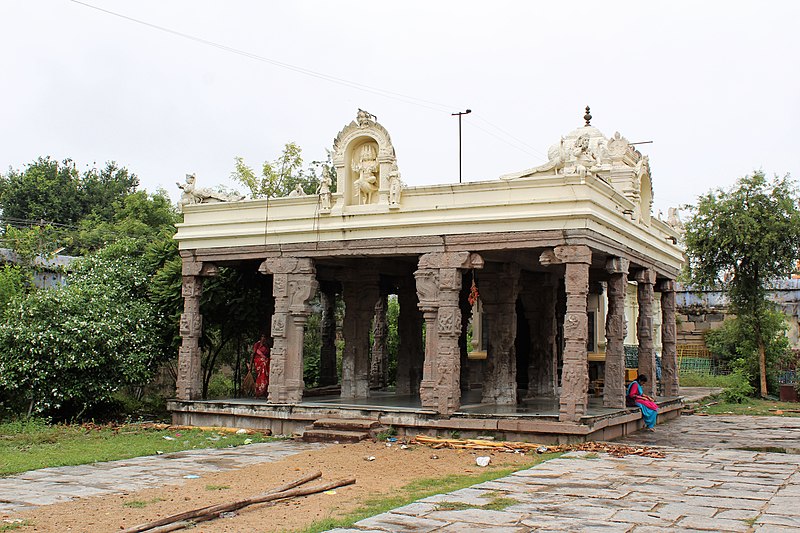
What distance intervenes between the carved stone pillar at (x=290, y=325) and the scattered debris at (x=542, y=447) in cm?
312

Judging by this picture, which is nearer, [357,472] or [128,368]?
[357,472]

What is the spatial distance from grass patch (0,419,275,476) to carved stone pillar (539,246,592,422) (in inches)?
207

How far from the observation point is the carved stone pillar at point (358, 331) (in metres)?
16.9

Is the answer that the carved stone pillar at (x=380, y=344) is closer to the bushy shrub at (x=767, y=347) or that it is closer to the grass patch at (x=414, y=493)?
the bushy shrub at (x=767, y=347)

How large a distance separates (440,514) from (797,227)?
725 inches

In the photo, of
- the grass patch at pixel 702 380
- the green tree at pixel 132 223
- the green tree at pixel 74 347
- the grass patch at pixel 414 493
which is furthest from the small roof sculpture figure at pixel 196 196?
the grass patch at pixel 702 380

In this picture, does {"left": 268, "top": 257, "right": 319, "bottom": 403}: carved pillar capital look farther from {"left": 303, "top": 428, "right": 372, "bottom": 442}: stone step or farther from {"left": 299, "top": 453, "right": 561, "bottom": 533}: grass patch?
{"left": 299, "top": 453, "right": 561, "bottom": 533}: grass patch

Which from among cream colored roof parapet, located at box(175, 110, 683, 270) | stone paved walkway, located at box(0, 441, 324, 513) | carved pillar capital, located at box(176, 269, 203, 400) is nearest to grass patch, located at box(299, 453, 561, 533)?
stone paved walkway, located at box(0, 441, 324, 513)

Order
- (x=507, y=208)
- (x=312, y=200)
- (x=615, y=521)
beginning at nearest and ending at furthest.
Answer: (x=615, y=521), (x=507, y=208), (x=312, y=200)

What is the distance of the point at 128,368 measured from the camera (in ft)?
52.0

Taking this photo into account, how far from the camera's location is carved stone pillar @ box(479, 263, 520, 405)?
15539mm

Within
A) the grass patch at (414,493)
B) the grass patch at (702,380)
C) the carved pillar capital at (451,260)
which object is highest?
the carved pillar capital at (451,260)

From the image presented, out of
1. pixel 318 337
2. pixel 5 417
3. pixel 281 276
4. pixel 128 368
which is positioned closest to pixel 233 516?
pixel 281 276

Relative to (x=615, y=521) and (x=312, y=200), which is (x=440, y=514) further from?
(x=312, y=200)
